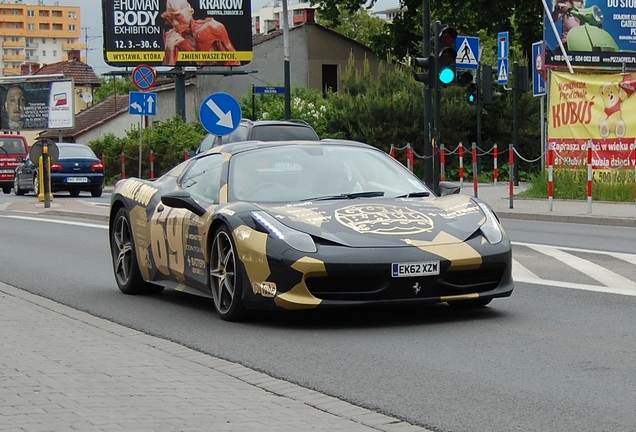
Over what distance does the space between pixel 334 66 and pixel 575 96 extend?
4291 centimetres

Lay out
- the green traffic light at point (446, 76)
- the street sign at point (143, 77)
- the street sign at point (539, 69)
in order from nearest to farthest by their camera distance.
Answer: the green traffic light at point (446, 76) → the street sign at point (539, 69) → the street sign at point (143, 77)

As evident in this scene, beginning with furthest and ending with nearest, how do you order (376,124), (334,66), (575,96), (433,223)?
(334,66)
(376,124)
(575,96)
(433,223)

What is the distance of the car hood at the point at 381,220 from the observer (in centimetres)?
942

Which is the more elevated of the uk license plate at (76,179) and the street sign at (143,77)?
the street sign at (143,77)

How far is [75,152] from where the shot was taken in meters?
41.5

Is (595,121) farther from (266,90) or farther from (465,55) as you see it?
(266,90)

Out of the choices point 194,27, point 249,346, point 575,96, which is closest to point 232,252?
point 249,346

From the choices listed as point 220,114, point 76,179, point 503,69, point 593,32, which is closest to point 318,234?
point 220,114

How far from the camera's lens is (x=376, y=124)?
1636 inches

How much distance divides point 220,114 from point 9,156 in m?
28.9

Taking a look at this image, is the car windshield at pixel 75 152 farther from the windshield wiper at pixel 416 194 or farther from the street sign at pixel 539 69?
the windshield wiper at pixel 416 194

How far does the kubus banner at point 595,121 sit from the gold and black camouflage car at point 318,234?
51.5 feet

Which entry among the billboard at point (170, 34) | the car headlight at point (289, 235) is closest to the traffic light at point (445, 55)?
the car headlight at point (289, 235)

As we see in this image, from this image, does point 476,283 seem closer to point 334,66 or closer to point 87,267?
point 87,267
